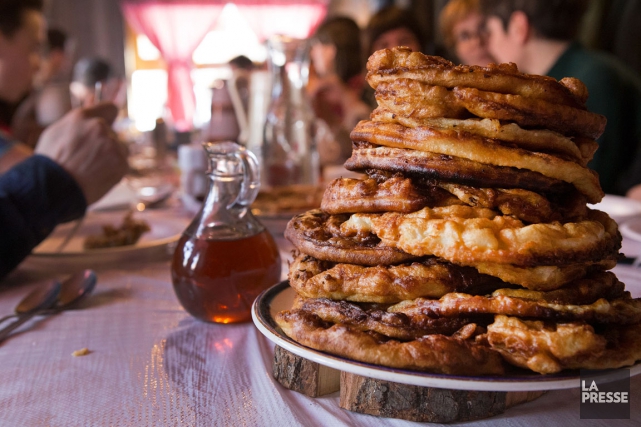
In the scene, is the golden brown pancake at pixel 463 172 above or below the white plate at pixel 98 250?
above

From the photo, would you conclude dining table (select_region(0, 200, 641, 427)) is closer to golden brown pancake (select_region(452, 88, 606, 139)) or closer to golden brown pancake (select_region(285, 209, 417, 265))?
golden brown pancake (select_region(285, 209, 417, 265))

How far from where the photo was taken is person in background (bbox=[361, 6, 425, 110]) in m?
5.43

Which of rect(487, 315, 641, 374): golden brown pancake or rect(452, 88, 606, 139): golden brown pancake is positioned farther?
rect(452, 88, 606, 139): golden brown pancake

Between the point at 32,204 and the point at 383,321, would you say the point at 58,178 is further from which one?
the point at 383,321

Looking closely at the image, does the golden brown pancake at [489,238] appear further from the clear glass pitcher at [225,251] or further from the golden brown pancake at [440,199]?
the clear glass pitcher at [225,251]

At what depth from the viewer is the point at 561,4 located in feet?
11.2

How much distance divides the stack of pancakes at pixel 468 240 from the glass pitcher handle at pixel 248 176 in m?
0.32

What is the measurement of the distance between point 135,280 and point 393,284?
0.95 metres

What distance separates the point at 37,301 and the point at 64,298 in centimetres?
6

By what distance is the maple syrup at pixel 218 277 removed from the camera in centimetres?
116

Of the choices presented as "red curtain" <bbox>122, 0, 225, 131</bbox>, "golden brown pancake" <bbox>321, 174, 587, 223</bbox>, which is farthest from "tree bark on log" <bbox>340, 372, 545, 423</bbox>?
"red curtain" <bbox>122, 0, 225, 131</bbox>

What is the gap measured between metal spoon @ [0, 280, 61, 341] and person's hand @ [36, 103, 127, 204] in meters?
0.40

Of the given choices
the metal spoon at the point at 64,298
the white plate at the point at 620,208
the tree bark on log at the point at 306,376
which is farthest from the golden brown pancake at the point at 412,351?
the white plate at the point at 620,208

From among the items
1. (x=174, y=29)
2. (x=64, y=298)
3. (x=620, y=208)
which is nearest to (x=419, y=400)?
(x=64, y=298)
